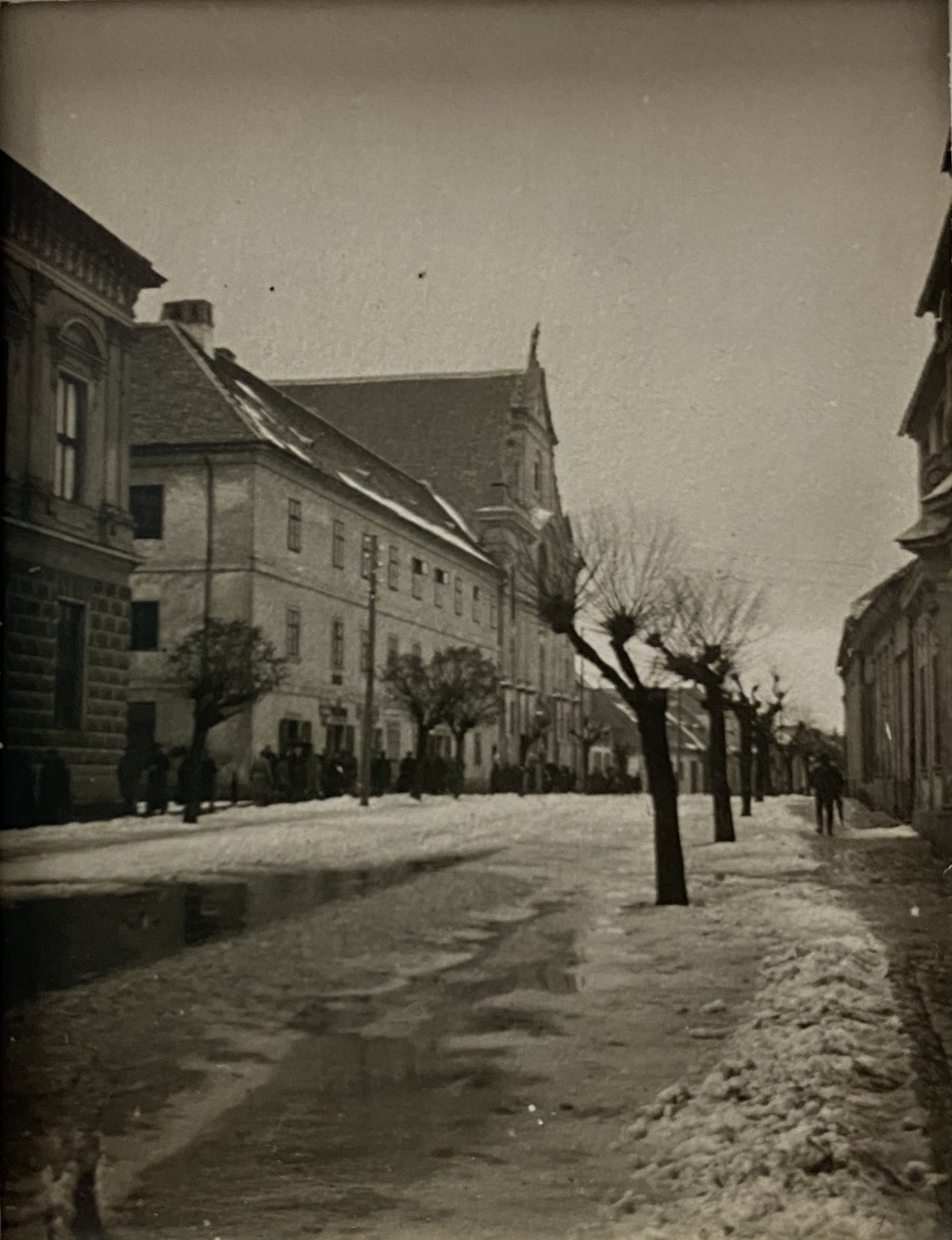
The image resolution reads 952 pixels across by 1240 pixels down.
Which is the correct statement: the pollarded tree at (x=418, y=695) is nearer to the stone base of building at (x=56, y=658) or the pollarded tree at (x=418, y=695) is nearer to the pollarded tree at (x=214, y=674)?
the pollarded tree at (x=214, y=674)

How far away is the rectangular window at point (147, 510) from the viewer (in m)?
3.05

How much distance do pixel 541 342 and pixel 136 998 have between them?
1.82m

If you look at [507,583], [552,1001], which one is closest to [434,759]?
[507,583]

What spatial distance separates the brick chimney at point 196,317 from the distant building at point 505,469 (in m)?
0.22

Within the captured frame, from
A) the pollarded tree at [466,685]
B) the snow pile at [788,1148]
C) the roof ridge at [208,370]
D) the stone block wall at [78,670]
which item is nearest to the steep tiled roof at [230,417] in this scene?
the roof ridge at [208,370]

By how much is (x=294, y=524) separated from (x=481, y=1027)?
1.34 metres

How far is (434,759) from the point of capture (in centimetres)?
321

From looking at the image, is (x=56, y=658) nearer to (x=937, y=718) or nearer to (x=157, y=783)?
(x=157, y=783)

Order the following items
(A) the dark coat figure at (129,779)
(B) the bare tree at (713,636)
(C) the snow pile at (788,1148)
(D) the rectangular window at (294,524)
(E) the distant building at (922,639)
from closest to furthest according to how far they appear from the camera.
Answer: (C) the snow pile at (788,1148) → (E) the distant building at (922,639) → (A) the dark coat figure at (129,779) → (B) the bare tree at (713,636) → (D) the rectangular window at (294,524)

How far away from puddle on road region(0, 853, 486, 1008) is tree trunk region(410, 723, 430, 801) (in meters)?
0.24

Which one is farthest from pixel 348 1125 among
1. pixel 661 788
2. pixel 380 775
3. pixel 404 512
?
pixel 404 512

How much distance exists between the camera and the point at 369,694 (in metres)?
3.18

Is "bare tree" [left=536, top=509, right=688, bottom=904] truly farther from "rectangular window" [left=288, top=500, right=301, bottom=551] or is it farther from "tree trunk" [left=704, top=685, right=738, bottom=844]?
"rectangular window" [left=288, top=500, right=301, bottom=551]

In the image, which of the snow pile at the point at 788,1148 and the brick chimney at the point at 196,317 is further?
the brick chimney at the point at 196,317
